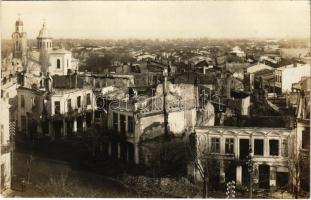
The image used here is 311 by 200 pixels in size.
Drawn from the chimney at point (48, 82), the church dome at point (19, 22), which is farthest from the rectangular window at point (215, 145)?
the church dome at point (19, 22)

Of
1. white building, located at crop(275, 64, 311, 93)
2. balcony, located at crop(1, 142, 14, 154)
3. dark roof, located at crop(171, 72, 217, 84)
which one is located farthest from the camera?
balcony, located at crop(1, 142, 14, 154)

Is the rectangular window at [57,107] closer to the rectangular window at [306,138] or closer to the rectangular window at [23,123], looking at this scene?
the rectangular window at [23,123]

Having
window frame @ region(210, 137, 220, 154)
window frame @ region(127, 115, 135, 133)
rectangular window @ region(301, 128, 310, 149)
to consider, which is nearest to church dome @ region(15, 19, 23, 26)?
window frame @ region(127, 115, 135, 133)

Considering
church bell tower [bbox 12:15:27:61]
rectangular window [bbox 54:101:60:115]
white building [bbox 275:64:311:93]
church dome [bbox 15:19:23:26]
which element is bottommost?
rectangular window [bbox 54:101:60:115]

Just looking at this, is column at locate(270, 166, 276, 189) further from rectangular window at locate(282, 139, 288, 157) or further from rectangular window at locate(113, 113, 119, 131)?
rectangular window at locate(113, 113, 119, 131)

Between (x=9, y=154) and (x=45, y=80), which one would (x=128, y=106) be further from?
(x=9, y=154)

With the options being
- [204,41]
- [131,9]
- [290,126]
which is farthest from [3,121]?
[290,126]

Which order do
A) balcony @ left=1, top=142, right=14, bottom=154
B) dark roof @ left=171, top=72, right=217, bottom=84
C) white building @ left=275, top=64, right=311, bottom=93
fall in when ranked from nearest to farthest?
white building @ left=275, top=64, right=311, bottom=93, dark roof @ left=171, top=72, right=217, bottom=84, balcony @ left=1, top=142, right=14, bottom=154

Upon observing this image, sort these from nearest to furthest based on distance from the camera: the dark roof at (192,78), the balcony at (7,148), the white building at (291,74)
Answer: the white building at (291,74) < the dark roof at (192,78) < the balcony at (7,148)
